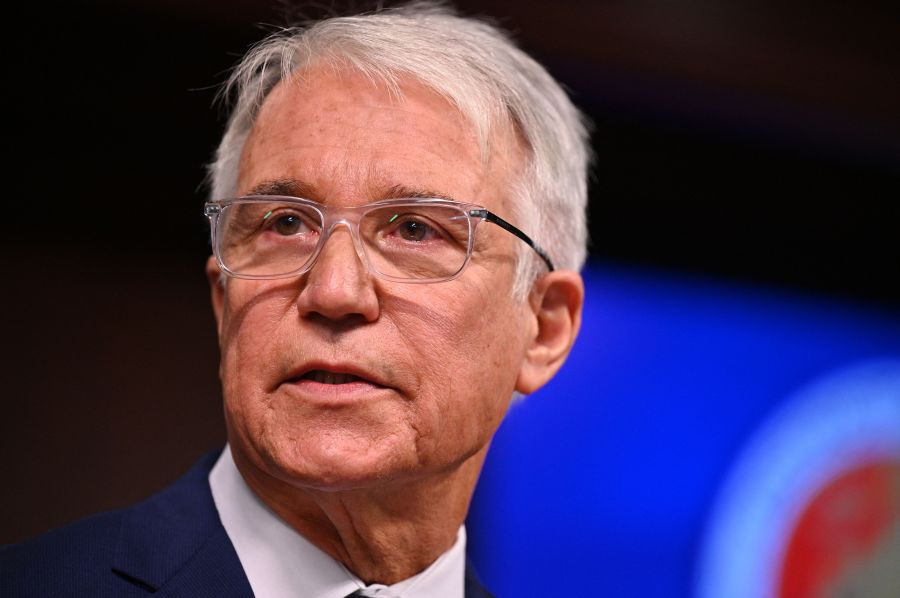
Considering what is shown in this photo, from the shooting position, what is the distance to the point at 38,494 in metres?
2.74

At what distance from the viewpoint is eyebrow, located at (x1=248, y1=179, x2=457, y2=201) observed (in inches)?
60.2

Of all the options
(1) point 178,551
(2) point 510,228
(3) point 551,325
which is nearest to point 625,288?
(3) point 551,325

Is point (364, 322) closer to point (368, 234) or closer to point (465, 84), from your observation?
point (368, 234)

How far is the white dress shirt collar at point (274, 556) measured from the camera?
5.07 ft

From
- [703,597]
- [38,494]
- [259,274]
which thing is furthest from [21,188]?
[703,597]

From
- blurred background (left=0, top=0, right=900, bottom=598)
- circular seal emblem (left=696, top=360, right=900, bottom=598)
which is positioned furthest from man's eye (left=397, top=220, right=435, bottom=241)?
circular seal emblem (left=696, top=360, right=900, bottom=598)

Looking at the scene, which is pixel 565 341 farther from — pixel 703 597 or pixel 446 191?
pixel 703 597

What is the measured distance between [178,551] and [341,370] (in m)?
0.41

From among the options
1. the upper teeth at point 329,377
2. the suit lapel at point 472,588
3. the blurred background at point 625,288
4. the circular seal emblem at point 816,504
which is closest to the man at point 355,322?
the upper teeth at point 329,377

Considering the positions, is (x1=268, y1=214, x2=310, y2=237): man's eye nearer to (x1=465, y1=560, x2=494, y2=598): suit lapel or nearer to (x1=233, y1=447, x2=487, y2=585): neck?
(x1=233, y1=447, x2=487, y2=585): neck

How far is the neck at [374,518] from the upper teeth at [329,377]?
184 mm

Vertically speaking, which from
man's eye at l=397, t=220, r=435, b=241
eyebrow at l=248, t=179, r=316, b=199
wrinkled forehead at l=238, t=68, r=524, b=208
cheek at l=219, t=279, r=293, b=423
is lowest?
cheek at l=219, t=279, r=293, b=423

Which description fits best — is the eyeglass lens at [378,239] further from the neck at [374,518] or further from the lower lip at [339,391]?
the neck at [374,518]

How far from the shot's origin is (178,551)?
1521 millimetres
